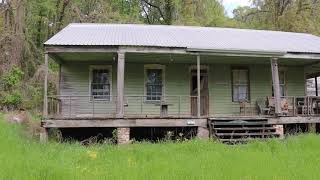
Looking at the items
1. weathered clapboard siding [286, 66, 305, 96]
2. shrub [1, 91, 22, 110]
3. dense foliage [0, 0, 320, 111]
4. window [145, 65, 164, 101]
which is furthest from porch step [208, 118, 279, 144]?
dense foliage [0, 0, 320, 111]

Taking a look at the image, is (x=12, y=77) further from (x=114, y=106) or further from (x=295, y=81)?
(x=295, y=81)

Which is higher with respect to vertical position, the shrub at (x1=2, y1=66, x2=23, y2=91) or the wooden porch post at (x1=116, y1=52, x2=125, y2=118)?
the shrub at (x1=2, y1=66, x2=23, y2=91)

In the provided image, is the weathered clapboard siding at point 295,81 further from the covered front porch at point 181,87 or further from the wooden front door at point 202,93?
the wooden front door at point 202,93

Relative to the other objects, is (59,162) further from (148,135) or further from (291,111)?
(291,111)

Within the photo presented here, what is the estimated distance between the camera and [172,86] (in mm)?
19922

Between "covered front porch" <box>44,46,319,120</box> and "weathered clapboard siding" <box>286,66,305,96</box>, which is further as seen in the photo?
"weathered clapboard siding" <box>286,66,305,96</box>

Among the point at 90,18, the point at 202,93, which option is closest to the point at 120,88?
the point at 202,93

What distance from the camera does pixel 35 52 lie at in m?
30.9

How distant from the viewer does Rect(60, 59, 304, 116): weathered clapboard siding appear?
19406mm

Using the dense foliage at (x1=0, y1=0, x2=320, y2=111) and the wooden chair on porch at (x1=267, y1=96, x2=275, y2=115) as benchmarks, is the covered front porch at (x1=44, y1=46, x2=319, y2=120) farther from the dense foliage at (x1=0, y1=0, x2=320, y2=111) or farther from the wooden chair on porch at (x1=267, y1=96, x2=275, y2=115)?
Result: the dense foliage at (x1=0, y1=0, x2=320, y2=111)

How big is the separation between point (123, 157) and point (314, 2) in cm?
2969

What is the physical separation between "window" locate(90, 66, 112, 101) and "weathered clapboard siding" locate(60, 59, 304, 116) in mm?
177

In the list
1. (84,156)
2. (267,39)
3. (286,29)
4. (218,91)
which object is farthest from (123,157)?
(286,29)

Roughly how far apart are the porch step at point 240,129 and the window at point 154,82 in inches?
141
